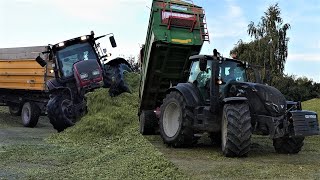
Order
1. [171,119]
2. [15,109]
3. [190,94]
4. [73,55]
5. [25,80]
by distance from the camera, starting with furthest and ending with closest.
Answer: [15,109] → [25,80] → [73,55] → [171,119] → [190,94]

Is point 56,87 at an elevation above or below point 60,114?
above

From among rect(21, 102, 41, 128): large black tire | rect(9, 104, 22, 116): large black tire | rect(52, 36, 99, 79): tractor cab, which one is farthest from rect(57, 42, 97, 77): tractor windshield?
rect(9, 104, 22, 116): large black tire

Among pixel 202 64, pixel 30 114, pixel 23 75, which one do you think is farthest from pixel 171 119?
pixel 23 75

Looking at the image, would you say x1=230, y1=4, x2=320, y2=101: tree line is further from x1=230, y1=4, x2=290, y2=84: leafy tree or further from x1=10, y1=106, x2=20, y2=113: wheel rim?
x1=10, y1=106, x2=20, y2=113: wheel rim

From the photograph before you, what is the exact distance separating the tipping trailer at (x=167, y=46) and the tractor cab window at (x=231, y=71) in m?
1.32

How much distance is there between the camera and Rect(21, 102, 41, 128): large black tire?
53.0ft

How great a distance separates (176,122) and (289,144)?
2.22 m

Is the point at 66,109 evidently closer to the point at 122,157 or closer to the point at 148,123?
the point at 148,123

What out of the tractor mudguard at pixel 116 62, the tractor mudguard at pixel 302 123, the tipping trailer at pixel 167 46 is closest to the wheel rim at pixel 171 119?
the tipping trailer at pixel 167 46

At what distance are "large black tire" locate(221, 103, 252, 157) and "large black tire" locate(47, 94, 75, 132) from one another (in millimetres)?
5928

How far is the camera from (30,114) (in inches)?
637

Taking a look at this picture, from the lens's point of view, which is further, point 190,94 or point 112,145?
point 112,145

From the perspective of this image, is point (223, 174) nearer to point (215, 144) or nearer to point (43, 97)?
point (215, 144)

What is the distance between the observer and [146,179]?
5.87m
